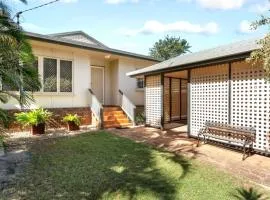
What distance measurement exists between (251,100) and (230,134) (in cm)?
145

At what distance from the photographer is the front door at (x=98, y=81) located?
17.1m

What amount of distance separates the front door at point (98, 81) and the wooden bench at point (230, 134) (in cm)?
877

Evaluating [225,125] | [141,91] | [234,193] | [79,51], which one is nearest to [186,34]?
[141,91]

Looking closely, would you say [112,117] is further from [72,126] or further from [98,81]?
[98,81]

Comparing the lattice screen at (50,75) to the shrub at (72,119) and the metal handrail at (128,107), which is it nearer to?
the shrub at (72,119)

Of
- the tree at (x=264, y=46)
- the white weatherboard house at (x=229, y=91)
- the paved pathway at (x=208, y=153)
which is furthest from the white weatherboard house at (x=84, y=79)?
the tree at (x=264, y=46)

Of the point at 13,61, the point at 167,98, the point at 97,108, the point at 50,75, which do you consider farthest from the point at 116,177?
the point at 167,98

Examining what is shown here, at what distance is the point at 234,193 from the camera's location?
17.8 feet

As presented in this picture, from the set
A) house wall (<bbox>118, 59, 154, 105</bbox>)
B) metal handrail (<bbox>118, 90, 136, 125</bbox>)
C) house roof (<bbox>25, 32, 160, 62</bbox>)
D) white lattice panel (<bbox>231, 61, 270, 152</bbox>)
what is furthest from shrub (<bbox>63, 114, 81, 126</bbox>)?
white lattice panel (<bbox>231, 61, 270, 152</bbox>)

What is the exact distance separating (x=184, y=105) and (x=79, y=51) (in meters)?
7.80

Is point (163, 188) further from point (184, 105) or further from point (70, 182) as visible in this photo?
point (184, 105)

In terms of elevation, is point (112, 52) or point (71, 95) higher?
point (112, 52)

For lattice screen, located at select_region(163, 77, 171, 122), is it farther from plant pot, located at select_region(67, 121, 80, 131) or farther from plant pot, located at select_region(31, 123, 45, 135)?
plant pot, located at select_region(31, 123, 45, 135)

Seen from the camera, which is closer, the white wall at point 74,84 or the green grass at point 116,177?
the green grass at point 116,177
